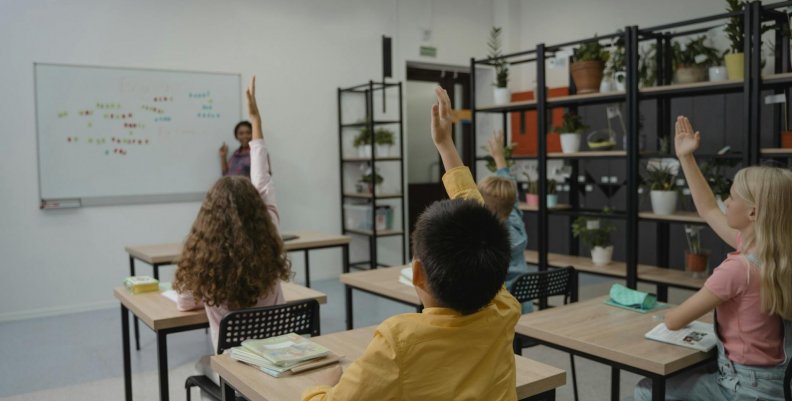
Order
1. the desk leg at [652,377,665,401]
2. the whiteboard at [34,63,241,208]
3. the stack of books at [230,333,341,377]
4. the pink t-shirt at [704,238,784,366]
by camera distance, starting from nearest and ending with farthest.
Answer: the stack of books at [230,333,341,377]
the desk leg at [652,377,665,401]
the pink t-shirt at [704,238,784,366]
the whiteboard at [34,63,241,208]

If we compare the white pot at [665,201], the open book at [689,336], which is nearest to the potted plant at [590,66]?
the white pot at [665,201]

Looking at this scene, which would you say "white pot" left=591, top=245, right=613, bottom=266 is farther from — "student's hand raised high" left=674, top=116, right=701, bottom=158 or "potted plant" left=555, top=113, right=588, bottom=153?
"student's hand raised high" left=674, top=116, right=701, bottom=158

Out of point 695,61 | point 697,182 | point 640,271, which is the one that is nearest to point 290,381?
point 697,182

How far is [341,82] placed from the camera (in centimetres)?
648

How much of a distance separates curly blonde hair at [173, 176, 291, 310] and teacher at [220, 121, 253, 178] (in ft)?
11.1

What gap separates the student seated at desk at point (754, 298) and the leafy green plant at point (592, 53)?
8.28 ft

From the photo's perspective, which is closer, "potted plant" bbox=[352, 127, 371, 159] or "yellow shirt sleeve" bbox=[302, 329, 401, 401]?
"yellow shirt sleeve" bbox=[302, 329, 401, 401]

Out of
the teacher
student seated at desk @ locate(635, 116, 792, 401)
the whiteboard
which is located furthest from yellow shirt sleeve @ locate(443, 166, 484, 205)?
the whiteboard

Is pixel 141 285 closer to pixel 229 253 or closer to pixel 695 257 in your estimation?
pixel 229 253

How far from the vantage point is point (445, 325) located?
1122 millimetres

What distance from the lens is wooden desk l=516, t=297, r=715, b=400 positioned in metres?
1.77

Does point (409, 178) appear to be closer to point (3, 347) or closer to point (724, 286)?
point (3, 347)

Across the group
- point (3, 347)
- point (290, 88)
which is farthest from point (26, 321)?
point (290, 88)

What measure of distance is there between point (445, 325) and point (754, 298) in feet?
3.92
